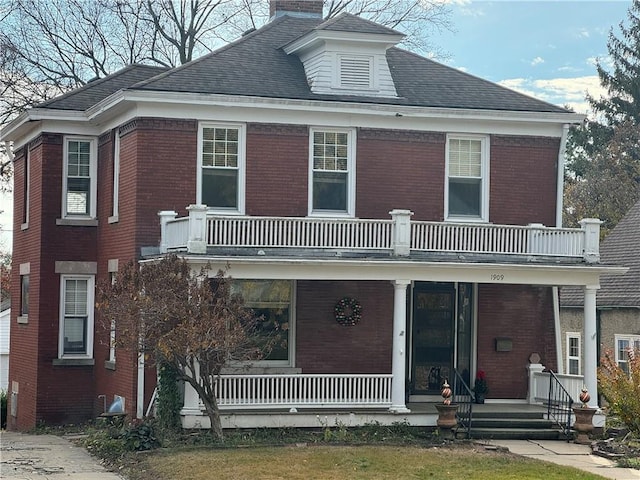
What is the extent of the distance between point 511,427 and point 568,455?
2294 mm

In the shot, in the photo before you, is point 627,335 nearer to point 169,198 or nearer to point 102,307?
point 169,198

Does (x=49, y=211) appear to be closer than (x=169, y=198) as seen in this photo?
No

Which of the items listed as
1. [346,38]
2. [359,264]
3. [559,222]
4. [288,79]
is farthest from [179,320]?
[559,222]

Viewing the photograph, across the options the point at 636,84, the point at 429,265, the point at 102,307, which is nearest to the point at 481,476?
the point at 429,265

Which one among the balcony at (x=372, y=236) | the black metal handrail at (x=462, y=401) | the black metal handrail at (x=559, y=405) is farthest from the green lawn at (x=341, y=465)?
the balcony at (x=372, y=236)

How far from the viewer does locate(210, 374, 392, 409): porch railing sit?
21656 millimetres

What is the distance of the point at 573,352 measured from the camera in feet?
111

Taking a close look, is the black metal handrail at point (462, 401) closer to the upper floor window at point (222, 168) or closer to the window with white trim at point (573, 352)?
the upper floor window at point (222, 168)

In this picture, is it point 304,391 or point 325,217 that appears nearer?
point 304,391

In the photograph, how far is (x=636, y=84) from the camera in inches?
2283

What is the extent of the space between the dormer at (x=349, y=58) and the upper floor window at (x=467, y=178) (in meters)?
1.88

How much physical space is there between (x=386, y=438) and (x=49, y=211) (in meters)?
10.1

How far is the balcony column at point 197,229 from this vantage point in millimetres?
21078

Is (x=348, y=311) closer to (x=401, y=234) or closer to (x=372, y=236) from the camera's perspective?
(x=372, y=236)
